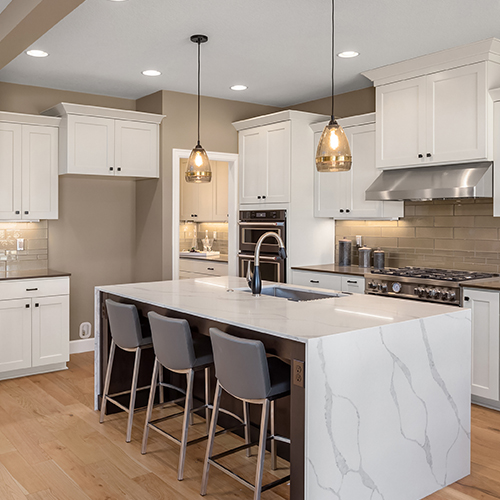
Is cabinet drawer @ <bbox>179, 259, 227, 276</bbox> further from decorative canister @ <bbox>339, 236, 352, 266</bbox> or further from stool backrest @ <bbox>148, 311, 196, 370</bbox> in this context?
stool backrest @ <bbox>148, 311, 196, 370</bbox>

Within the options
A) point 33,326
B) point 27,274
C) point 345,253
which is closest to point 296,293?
point 345,253

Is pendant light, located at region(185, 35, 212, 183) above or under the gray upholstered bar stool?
above

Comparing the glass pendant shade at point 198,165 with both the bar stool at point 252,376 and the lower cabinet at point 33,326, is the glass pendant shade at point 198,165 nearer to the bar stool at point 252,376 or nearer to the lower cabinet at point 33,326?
the bar stool at point 252,376

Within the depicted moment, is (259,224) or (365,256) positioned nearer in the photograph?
(365,256)

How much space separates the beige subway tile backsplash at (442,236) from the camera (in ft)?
14.5

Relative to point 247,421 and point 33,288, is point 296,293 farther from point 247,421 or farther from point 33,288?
point 33,288

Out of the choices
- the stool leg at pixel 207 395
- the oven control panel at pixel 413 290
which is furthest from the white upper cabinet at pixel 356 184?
the stool leg at pixel 207 395

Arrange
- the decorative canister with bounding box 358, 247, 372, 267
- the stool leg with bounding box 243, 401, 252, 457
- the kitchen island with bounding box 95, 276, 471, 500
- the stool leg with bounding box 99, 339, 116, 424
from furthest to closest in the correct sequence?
1. the decorative canister with bounding box 358, 247, 372, 267
2. the stool leg with bounding box 99, 339, 116, 424
3. the stool leg with bounding box 243, 401, 252, 457
4. the kitchen island with bounding box 95, 276, 471, 500

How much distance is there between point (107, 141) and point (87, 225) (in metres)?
0.97

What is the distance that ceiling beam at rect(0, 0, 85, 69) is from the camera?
109 inches

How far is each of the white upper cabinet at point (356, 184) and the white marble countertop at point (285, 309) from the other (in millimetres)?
1892

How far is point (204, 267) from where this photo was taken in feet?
22.5

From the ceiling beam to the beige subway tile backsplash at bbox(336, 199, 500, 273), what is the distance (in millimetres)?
3412

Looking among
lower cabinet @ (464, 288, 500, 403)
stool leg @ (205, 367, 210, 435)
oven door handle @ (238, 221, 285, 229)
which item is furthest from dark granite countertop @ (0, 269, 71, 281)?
lower cabinet @ (464, 288, 500, 403)
